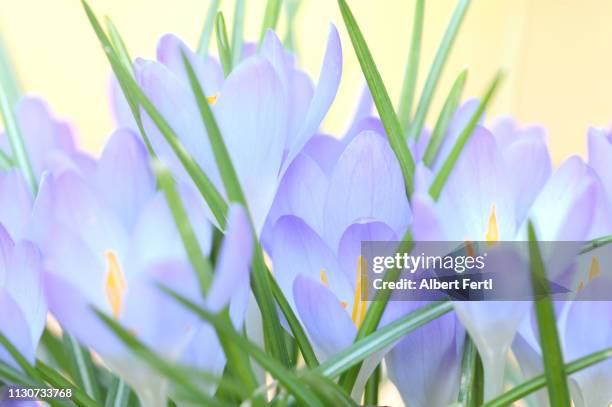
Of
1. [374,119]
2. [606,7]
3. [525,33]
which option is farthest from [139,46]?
[374,119]

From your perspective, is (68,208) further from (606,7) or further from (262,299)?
(606,7)

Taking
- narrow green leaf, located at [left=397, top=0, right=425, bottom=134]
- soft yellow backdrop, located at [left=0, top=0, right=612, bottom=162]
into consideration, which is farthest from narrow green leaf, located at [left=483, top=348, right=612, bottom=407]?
soft yellow backdrop, located at [left=0, top=0, right=612, bottom=162]

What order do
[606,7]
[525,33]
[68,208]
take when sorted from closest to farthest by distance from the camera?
[68,208] < [606,7] < [525,33]

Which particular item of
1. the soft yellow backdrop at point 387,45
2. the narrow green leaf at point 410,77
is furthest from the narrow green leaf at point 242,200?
the soft yellow backdrop at point 387,45

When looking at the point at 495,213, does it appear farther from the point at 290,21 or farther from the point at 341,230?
the point at 290,21

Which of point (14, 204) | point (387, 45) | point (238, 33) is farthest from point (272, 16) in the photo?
point (387, 45)

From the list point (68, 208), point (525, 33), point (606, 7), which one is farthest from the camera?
point (525, 33)

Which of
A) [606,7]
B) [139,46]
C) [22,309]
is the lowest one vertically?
[22,309]
